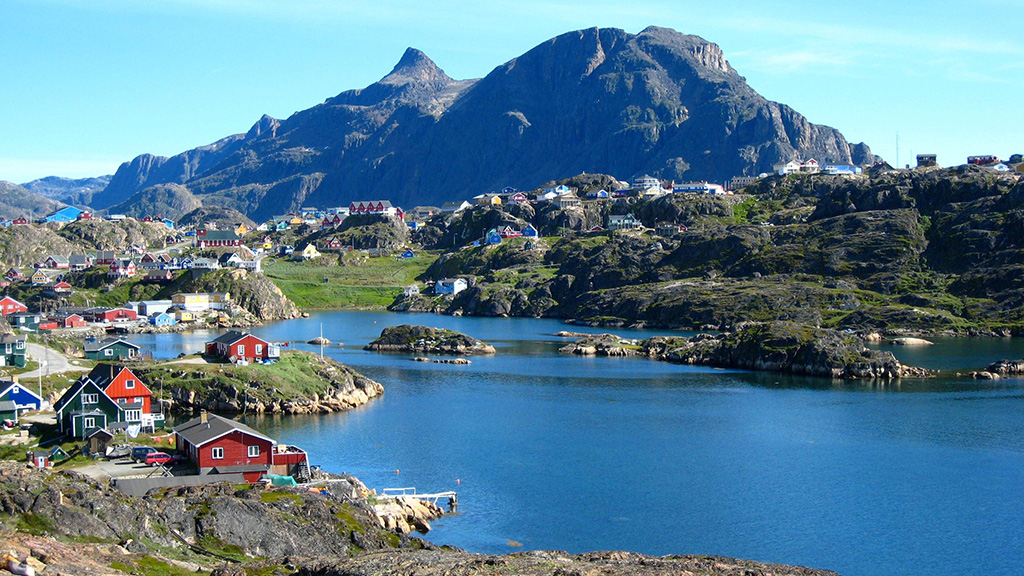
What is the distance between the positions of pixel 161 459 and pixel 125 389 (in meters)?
10.2

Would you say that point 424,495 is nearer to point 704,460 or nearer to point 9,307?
point 704,460

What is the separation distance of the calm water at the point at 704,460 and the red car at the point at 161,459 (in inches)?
320

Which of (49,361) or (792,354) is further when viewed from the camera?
(792,354)

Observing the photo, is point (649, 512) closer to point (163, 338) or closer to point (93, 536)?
point (93, 536)

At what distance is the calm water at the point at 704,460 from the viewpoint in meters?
Answer: 37.1

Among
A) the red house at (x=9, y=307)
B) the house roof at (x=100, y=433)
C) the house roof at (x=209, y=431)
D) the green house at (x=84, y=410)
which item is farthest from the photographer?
the red house at (x=9, y=307)

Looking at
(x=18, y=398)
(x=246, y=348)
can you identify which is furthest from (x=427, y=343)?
(x=18, y=398)

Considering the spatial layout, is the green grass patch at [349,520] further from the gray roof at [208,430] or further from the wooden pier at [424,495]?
the gray roof at [208,430]

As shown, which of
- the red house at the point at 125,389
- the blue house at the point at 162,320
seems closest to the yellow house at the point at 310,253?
the blue house at the point at 162,320

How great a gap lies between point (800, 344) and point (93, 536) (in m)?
69.1

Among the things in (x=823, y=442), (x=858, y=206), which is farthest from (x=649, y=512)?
(x=858, y=206)

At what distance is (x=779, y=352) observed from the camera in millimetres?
85938

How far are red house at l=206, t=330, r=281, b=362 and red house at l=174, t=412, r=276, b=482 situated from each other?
25200mm

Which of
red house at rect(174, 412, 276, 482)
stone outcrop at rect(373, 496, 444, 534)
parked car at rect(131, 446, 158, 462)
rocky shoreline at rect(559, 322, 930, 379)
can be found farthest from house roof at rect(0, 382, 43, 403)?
rocky shoreline at rect(559, 322, 930, 379)
